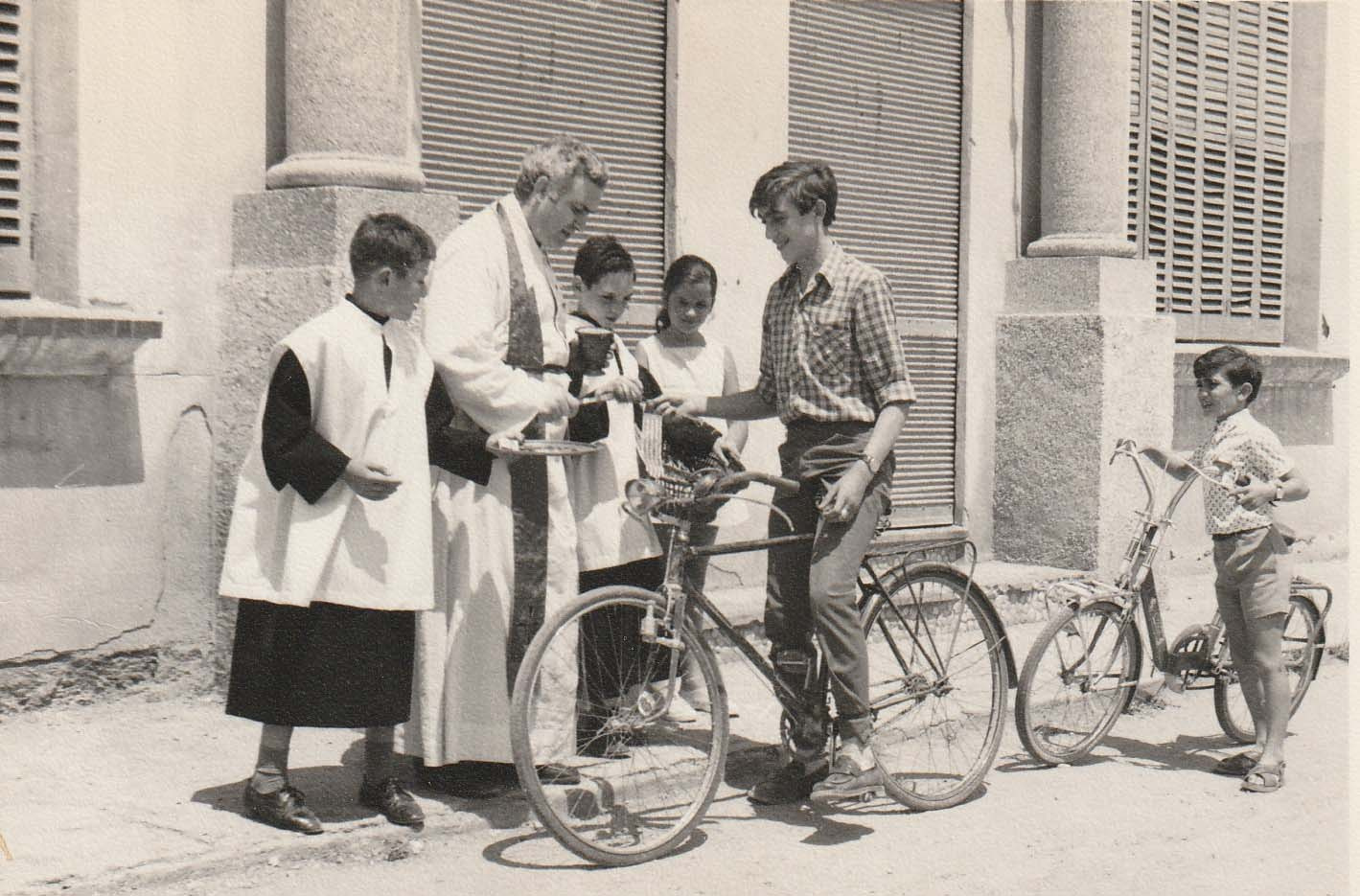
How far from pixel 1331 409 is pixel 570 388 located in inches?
338

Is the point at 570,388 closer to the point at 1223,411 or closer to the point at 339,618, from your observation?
the point at 339,618

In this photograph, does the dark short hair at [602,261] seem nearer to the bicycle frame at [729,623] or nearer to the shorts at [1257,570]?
the bicycle frame at [729,623]

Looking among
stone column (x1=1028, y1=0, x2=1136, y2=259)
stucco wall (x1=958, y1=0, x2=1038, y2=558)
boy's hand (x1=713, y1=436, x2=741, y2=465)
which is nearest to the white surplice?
boy's hand (x1=713, y1=436, x2=741, y2=465)

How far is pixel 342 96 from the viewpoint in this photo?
641cm

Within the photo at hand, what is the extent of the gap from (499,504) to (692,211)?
3497 mm

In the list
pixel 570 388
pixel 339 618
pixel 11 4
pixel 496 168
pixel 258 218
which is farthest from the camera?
pixel 496 168

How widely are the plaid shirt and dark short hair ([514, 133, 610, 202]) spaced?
750mm

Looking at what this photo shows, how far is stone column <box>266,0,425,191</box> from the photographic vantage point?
6.35 metres

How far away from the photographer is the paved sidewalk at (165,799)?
440cm

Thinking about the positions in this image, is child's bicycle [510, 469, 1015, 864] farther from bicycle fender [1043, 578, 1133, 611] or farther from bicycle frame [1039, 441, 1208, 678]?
bicycle frame [1039, 441, 1208, 678]

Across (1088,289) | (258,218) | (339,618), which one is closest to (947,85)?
(1088,289)

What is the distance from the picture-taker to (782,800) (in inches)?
213

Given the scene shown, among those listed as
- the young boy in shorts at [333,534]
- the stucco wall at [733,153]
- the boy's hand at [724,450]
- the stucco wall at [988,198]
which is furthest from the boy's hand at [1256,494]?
the stucco wall at [988,198]

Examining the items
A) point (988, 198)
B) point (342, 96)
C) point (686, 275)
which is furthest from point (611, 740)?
point (988, 198)
